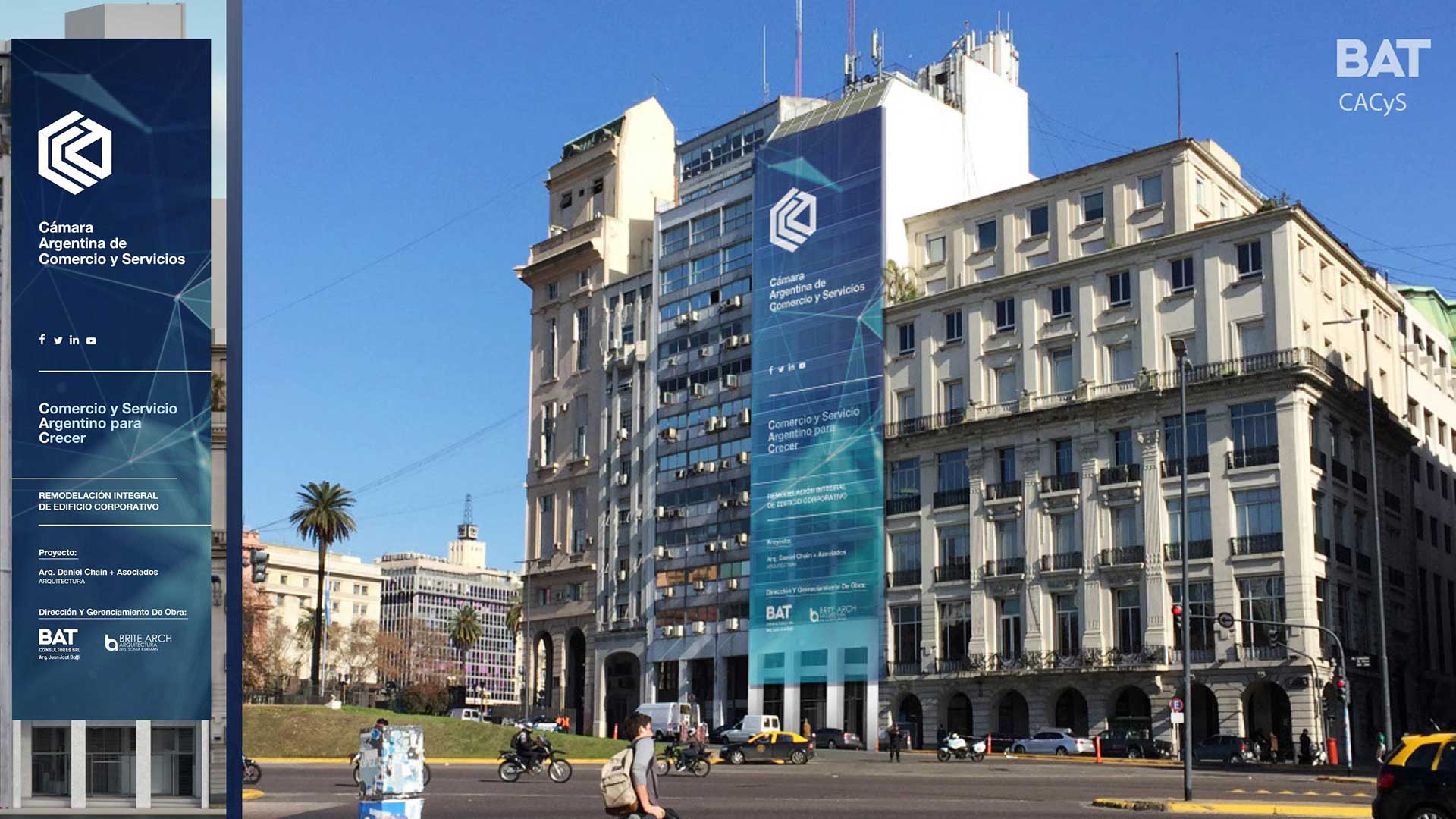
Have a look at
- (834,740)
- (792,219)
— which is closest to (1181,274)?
(792,219)

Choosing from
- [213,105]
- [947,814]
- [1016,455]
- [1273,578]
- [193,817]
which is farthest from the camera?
[1016,455]

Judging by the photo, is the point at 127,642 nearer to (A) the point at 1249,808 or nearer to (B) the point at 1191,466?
(A) the point at 1249,808

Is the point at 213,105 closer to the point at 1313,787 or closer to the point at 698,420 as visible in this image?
the point at 1313,787

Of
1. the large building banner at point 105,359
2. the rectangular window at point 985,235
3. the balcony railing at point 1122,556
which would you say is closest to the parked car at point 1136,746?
the balcony railing at point 1122,556

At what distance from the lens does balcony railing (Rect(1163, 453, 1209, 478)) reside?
71.6 metres

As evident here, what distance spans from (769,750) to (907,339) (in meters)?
32.7

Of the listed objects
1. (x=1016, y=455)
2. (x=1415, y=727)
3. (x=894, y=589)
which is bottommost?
(x=1415, y=727)

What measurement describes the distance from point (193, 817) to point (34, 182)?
40.8 feet

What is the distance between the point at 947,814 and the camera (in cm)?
2847

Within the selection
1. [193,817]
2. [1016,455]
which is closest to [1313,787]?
[193,817]

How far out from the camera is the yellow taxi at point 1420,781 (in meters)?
23.0

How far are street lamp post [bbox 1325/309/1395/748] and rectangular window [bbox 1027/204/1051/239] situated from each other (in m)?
15.0

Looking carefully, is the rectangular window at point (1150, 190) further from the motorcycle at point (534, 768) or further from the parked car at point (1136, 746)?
the motorcycle at point (534, 768)

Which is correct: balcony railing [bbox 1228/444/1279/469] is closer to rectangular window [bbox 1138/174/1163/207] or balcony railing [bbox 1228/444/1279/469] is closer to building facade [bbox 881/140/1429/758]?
building facade [bbox 881/140/1429/758]
